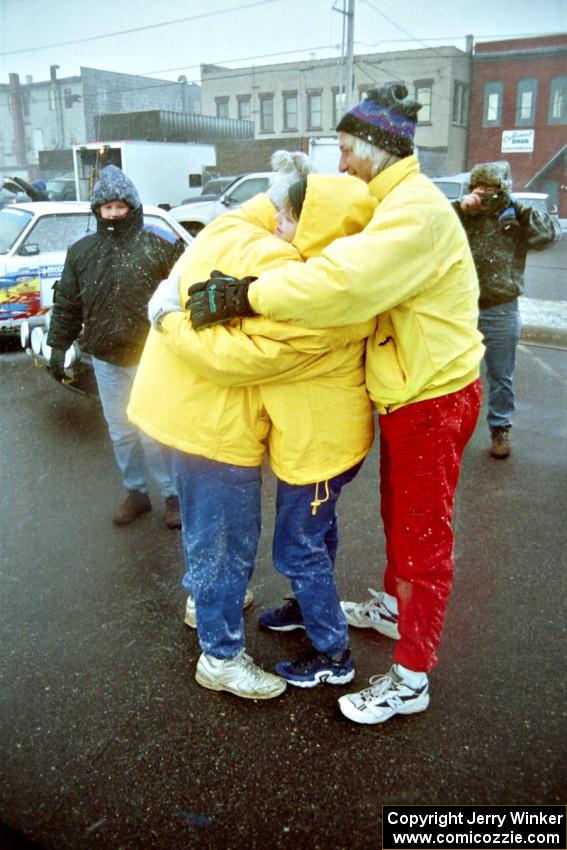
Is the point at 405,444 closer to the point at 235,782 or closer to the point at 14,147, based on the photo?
the point at 235,782

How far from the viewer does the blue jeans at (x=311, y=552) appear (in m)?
2.35

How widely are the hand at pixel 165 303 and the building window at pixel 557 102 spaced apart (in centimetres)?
3514

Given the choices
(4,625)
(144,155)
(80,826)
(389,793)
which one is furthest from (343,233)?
(144,155)

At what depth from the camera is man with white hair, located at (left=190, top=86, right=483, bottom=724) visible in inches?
76.6

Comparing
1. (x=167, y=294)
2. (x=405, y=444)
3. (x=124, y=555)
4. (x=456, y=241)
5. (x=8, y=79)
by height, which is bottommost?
(x=124, y=555)

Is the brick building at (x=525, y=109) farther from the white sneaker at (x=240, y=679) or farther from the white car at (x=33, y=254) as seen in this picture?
the white sneaker at (x=240, y=679)

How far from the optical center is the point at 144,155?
868 inches

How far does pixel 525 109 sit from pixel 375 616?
35.5m

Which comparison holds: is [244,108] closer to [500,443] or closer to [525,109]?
[525,109]

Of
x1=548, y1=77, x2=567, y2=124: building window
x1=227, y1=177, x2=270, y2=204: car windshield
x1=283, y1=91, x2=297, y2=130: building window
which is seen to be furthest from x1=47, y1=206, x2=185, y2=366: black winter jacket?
x1=283, y1=91, x2=297, y2=130: building window

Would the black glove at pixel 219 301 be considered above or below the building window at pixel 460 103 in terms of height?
below

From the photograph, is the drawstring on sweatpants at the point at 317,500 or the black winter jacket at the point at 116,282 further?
the black winter jacket at the point at 116,282

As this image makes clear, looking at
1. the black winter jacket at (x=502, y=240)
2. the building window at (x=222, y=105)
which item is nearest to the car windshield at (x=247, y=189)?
the black winter jacket at (x=502, y=240)

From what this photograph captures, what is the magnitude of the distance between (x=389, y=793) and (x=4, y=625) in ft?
5.79
